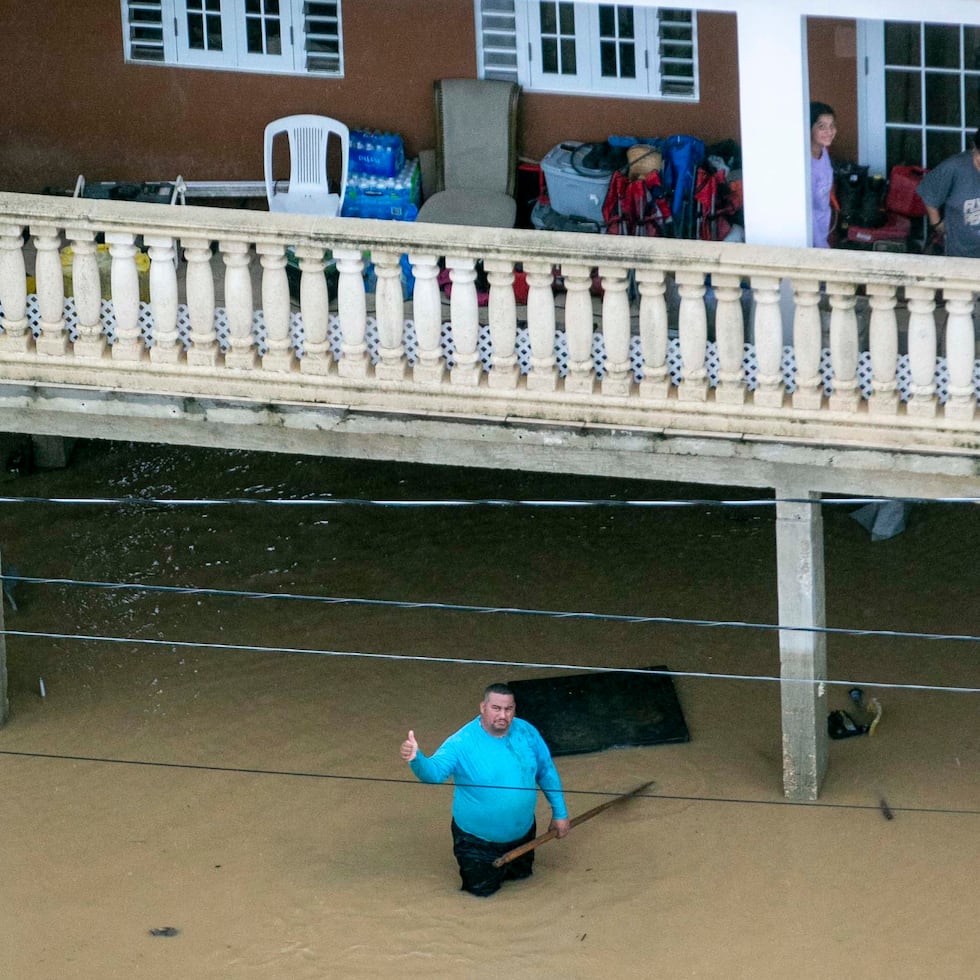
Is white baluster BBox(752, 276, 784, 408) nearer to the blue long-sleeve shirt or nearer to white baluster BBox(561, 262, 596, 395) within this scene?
white baluster BBox(561, 262, 596, 395)

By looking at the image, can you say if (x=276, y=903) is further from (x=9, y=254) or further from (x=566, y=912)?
(x=9, y=254)

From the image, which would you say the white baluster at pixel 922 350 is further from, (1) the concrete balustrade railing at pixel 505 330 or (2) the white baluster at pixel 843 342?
(2) the white baluster at pixel 843 342

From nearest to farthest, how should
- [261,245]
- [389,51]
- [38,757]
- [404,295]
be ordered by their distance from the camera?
[261,245]
[404,295]
[38,757]
[389,51]

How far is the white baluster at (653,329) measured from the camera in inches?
433

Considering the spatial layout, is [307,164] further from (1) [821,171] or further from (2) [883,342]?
(2) [883,342]

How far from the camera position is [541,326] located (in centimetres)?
1109

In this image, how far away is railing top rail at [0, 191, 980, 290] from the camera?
35.1 feet

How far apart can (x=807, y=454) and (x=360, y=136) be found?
15.9 feet

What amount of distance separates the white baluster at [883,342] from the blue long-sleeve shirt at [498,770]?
2689mm

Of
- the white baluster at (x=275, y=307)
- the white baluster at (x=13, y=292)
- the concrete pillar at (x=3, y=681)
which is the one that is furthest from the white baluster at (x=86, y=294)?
the concrete pillar at (x=3, y=681)

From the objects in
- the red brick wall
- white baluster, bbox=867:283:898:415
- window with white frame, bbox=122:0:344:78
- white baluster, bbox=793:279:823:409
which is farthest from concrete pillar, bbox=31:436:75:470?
white baluster, bbox=867:283:898:415

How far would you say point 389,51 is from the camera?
14.7 metres

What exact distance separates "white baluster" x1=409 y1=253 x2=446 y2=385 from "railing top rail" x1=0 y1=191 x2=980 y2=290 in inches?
3.9

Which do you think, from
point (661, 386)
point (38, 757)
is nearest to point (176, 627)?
point (38, 757)
